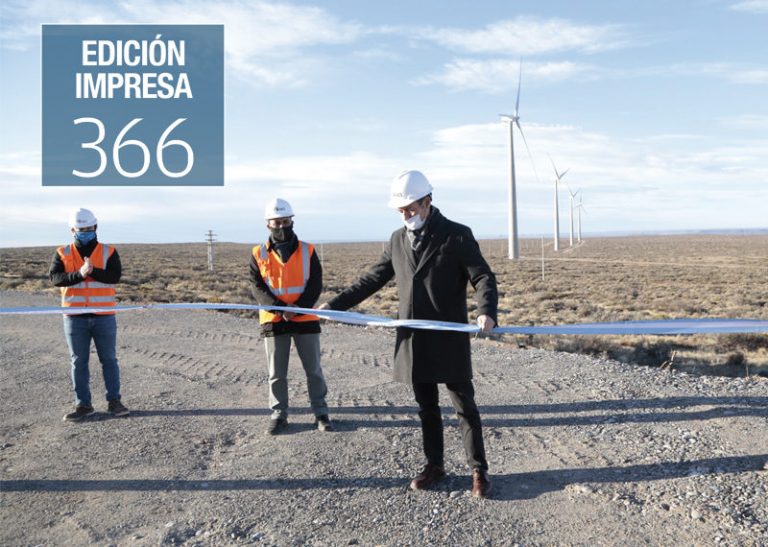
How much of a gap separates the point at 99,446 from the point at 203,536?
216cm

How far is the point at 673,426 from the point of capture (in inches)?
231

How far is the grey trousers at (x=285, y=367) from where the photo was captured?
596 centimetres

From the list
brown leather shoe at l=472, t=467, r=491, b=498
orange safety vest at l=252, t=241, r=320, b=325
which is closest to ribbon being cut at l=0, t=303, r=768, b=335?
orange safety vest at l=252, t=241, r=320, b=325

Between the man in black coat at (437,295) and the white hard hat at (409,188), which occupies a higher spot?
the white hard hat at (409,188)

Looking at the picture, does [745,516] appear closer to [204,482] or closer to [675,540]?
[675,540]

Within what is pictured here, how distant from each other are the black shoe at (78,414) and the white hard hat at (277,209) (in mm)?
2772

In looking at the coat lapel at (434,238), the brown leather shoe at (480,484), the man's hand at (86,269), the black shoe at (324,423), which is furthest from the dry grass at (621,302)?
the man's hand at (86,269)

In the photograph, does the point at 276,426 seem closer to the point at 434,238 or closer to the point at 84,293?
the point at 84,293

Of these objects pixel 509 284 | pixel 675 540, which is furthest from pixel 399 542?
pixel 509 284

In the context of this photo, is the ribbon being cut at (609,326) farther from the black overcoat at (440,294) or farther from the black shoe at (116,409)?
the black shoe at (116,409)

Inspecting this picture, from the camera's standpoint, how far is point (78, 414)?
6.47m

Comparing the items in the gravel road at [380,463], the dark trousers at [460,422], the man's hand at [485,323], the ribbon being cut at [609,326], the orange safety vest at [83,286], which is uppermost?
the orange safety vest at [83,286]

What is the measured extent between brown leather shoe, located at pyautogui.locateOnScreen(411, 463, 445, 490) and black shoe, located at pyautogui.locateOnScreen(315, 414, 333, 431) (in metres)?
1.43

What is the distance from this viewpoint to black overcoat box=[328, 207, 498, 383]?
4.43 metres
